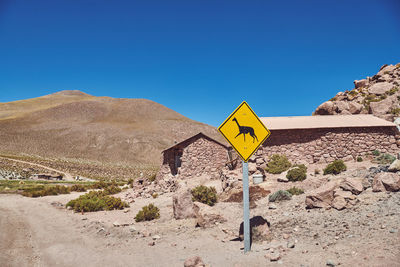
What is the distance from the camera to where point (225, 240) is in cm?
748

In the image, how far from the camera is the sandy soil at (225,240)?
5.43 m

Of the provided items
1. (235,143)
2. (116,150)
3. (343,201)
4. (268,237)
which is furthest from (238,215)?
(116,150)

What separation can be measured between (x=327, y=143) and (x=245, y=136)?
14.9 m

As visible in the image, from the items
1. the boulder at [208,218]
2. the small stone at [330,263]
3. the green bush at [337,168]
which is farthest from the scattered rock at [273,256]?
the green bush at [337,168]

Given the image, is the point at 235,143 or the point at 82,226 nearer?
the point at 235,143

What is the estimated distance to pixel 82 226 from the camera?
10.9 metres

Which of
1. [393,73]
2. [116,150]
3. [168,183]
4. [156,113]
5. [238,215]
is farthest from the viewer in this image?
[156,113]

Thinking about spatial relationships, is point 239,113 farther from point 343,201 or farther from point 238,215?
point 238,215

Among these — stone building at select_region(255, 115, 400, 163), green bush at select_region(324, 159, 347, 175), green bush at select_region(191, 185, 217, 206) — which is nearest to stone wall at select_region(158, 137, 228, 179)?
stone building at select_region(255, 115, 400, 163)

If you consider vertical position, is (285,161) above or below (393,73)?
below

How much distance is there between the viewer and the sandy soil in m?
5.43

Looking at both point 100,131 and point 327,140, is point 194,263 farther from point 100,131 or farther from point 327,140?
point 100,131

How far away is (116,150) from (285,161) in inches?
3300

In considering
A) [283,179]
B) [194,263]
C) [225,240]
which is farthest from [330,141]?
[194,263]
